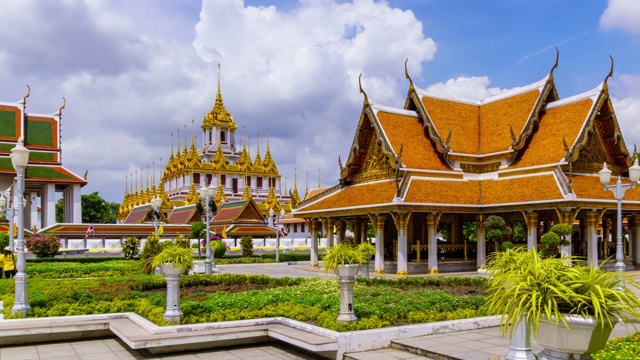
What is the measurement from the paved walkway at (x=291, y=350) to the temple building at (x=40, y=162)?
31.7 meters

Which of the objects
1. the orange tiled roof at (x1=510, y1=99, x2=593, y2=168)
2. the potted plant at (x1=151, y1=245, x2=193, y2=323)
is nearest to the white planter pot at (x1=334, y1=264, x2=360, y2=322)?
the potted plant at (x1=151, y1=245, x2=193, y2=323)

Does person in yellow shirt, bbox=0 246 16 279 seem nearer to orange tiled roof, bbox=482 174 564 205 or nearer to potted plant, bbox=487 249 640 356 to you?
orange tiled roof, bbox=482 174 564 205

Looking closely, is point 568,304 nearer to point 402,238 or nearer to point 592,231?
point 402,238

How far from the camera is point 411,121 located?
2698 cm

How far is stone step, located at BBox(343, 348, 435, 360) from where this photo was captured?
8625mm

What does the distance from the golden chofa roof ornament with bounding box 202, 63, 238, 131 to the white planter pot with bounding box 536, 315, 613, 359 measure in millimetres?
69222

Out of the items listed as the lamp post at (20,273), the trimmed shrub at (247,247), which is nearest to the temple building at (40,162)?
the trimmed shrub at (247,247)

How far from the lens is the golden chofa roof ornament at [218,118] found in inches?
2862

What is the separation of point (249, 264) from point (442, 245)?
12.1 meters

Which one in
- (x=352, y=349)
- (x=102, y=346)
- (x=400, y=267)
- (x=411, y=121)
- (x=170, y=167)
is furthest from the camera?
(x=170, y=167)

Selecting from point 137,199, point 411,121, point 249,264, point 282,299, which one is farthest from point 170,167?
point 282,299

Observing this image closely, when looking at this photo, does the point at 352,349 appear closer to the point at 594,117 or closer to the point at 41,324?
the point at 41,324

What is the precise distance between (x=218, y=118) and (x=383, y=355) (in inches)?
2599

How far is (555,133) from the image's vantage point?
2441 centimetres
